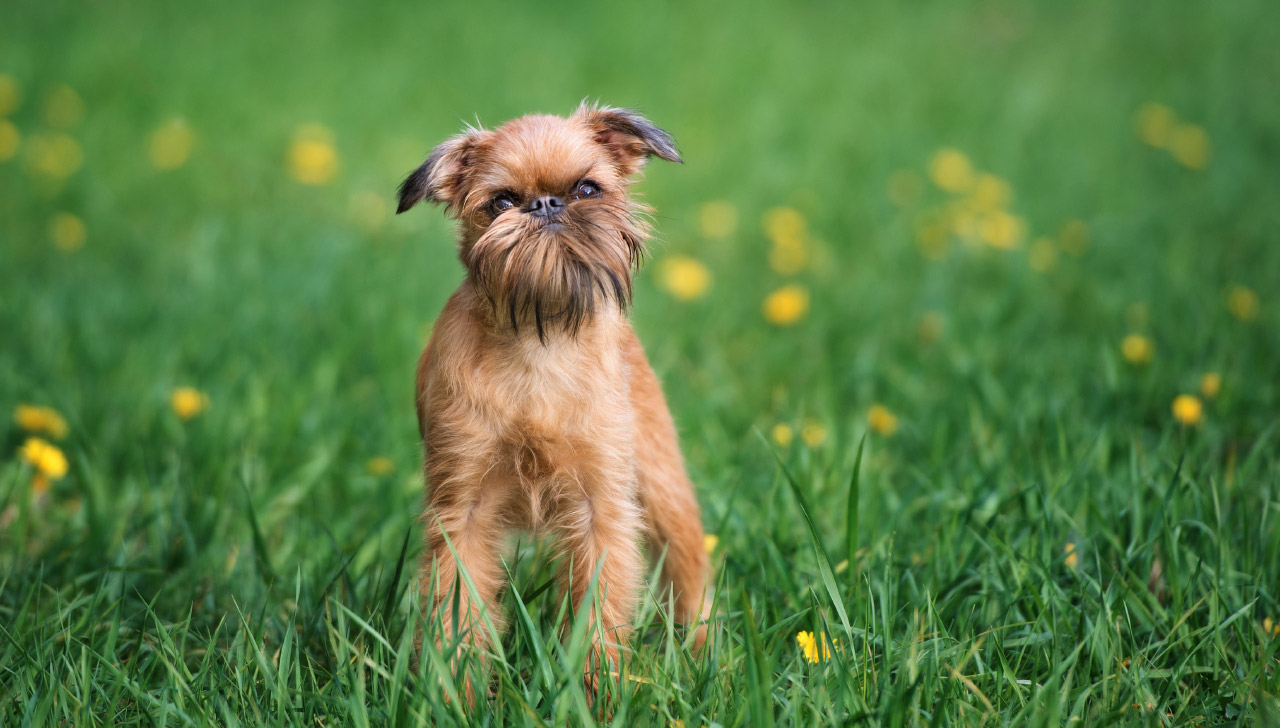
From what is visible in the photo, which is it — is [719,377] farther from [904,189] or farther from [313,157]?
[313,157]

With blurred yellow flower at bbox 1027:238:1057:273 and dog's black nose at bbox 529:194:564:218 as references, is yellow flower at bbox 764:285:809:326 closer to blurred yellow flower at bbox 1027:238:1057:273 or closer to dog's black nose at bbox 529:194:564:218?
blurred yellow flower at bbox 1027:238:1057:273

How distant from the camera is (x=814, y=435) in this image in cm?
395

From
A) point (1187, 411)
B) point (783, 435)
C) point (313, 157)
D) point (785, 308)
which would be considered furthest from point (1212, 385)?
point (313, 157)

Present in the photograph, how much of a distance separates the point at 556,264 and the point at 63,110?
659cm

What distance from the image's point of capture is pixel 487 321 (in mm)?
2484

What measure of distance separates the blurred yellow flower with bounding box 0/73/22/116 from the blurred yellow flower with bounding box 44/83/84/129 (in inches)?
7.7

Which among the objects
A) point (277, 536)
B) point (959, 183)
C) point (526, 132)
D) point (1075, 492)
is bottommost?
point (277, 536)

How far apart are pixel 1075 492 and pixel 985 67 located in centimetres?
735

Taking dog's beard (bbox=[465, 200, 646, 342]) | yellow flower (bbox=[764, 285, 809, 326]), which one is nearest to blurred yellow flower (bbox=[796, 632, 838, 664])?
dog's beard (bbox=[465, 200, 646, 342])

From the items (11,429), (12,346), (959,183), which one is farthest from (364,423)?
(959,183)

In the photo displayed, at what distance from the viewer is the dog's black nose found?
91.7 inches

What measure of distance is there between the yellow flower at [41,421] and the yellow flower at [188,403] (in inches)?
15.4

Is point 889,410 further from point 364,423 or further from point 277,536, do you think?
point 277,536

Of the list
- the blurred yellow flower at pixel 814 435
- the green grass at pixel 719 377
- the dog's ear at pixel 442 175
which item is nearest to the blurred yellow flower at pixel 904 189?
the green grass at pixel 719 377
